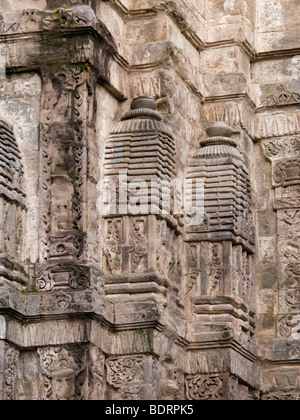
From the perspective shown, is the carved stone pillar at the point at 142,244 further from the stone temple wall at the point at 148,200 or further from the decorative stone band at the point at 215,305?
the decorative stone band at the point at 215,305

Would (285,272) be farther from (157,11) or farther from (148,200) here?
(157,11)

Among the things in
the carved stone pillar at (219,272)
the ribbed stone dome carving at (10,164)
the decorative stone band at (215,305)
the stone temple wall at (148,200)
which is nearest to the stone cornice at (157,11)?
the stone temple wall at (148,200)

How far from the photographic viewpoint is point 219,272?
1902 centimetres

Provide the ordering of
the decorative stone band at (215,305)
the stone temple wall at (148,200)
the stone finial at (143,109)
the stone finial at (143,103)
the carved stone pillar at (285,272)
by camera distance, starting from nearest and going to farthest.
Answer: the stone temple wall at (148,200) < the stone finial at (143,109) < the stone finial at (143,103) < the decorative stone band at (215,305) < the carved stone pillar at (285,272)

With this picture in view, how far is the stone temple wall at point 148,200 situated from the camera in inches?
667

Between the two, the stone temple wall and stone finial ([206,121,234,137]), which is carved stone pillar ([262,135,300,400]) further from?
stone finial ([206,121,234,137])

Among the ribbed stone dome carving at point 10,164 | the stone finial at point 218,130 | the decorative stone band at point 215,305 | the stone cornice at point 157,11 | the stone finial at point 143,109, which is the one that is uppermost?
the stone cornice at point 157,11

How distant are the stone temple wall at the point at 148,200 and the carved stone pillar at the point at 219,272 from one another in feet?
0.06

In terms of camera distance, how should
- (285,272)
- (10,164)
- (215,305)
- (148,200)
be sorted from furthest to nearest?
(285,272) < (215,305) < (148,200) < (10,164)

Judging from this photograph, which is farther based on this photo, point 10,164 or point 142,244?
point 142,244

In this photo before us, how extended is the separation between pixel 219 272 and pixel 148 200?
5.35ft

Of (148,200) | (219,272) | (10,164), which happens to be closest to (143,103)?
(148,200)

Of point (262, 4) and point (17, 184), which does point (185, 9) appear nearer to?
point (262, 4)

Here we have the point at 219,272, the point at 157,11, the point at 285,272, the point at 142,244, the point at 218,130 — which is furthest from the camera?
the point at 285,272
